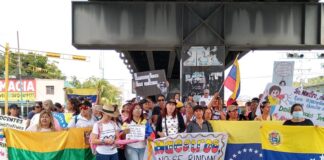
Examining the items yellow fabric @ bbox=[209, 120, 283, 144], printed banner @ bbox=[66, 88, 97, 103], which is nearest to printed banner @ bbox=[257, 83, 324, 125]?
yellow fabric @ bbox=[209, 120, 283, 144]

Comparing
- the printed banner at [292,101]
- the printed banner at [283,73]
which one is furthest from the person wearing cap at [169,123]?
the printed banner at [283,73]

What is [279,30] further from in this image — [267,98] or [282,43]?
[267,98]

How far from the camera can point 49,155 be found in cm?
907

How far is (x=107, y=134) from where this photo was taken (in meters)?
8.05

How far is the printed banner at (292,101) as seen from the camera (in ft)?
32.0

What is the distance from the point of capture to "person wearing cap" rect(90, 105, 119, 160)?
8038 millimetres

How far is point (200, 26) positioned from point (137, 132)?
23.3 feet

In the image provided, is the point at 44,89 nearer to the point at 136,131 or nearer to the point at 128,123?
the point at 128,123

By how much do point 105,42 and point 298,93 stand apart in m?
6.73

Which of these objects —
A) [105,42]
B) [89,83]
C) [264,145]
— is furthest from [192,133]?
[89,83]

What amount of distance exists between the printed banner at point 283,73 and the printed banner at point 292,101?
1096 millimetres

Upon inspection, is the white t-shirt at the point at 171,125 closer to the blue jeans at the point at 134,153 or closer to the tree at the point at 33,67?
the blue jeans at the point at 134,153

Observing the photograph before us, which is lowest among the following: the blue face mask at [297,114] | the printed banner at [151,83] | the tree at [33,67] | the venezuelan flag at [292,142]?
the venezuelan flag at [292,142]

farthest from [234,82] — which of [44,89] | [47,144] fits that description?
[44,89]
